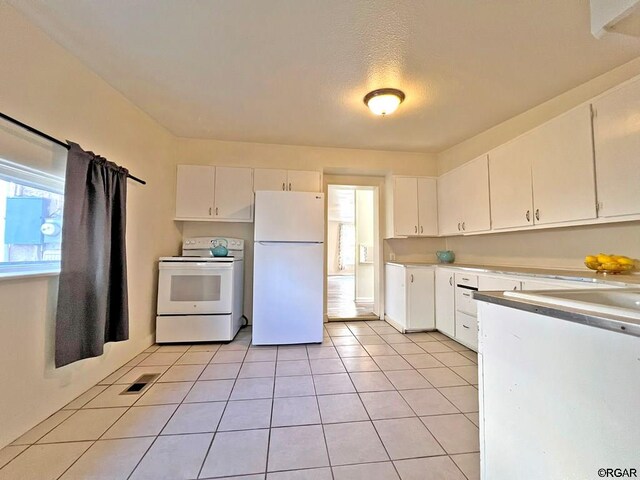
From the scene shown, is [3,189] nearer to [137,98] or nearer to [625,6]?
[137,98]

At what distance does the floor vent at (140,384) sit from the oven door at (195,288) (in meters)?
0.75

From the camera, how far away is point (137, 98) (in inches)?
97.5

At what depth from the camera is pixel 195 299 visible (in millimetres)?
2908

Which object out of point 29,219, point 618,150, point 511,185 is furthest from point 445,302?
point 29,219

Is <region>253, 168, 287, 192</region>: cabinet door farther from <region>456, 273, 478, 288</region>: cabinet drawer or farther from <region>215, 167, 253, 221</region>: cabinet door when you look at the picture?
<region>456, 273, 478, 288</region>: cabinet drawer

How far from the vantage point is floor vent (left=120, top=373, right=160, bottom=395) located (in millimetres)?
1972

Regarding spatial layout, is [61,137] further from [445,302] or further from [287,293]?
[445,302]

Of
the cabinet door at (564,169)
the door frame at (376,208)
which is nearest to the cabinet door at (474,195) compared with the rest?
the cabinet door at (564,169)

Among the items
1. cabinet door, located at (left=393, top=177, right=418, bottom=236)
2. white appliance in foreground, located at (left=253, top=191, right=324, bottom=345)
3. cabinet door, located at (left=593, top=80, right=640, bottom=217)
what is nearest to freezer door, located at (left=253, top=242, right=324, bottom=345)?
white appliance in foreground, located at (left=253, top=191, right=324, bottom=345)

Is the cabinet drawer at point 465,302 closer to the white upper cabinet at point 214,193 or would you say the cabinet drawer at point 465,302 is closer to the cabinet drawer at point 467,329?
the cabinet drawer at point 467,329

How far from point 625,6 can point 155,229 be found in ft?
11.7

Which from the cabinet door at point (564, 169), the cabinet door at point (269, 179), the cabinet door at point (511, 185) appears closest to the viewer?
the cabinet door at point (564, 169)

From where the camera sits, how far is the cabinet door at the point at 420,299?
3301 mm

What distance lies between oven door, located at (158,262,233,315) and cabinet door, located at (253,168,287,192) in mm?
1091
